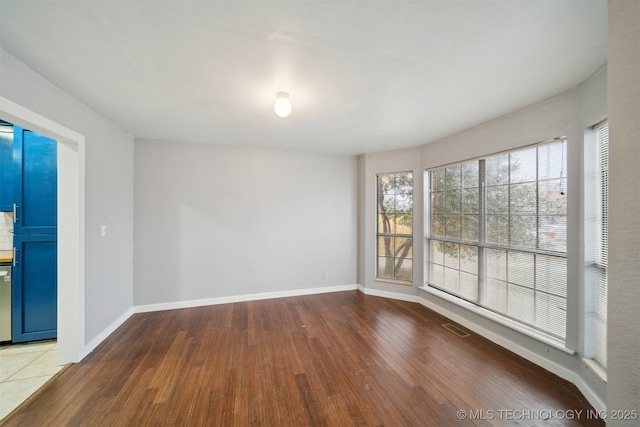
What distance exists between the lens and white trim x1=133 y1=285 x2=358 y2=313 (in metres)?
3.31

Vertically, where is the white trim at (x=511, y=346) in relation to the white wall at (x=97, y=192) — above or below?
below

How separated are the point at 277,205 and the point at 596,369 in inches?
152

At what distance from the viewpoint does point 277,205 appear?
390cm

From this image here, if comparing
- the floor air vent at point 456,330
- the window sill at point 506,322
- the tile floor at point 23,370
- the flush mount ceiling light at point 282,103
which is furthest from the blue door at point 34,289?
the window sill at point 506,322

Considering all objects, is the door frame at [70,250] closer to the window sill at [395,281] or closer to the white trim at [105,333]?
the white trim at [105,333]

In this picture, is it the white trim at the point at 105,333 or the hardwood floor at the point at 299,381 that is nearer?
the hardwood floor at the point at 299,381

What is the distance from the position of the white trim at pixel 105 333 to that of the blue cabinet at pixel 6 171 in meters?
1.69

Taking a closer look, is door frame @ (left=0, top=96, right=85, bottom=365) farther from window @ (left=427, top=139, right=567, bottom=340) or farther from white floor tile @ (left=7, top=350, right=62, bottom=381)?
window @ (left=427, top=139, right=567, bottom=340)

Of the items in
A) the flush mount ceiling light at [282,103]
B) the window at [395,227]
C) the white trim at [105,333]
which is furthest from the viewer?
the window at [395,227]

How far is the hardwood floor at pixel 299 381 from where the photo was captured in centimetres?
160

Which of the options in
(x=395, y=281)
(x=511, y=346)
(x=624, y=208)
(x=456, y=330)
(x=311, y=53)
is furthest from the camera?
(x=395, y=281)

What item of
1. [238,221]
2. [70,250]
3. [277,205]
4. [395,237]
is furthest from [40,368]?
[395,237]

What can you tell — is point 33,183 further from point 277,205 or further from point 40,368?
point 277,205

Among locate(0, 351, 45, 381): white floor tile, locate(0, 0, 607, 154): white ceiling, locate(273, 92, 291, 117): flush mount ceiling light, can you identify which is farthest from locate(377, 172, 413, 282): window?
locate(0, 351, 45, 381): white floor tile
